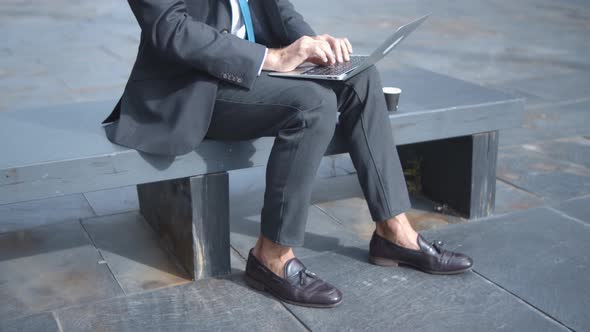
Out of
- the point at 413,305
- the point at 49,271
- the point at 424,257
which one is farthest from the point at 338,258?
the point at 49,271

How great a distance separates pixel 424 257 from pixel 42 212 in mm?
1809

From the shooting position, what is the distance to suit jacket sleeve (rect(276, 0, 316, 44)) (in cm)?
322

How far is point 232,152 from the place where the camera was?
286cm

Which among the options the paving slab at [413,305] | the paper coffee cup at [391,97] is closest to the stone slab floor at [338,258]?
the paving slab at [413,305]

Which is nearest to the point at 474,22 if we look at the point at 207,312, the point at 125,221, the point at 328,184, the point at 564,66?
the point at 564,66

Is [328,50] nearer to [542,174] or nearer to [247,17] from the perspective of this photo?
[247,17]

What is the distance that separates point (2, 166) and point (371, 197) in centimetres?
132

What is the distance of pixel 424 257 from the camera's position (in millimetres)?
2982

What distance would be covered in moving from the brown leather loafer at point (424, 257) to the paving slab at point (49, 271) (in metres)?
1.03

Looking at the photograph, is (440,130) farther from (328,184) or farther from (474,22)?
(474,22)

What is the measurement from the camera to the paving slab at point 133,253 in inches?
117

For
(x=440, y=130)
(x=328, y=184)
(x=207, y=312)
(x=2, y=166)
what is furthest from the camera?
(x=328, y=184)

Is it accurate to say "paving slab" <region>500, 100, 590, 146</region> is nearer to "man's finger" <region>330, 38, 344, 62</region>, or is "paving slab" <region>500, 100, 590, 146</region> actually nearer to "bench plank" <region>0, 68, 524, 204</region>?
"bench plank" <region>0, 68, 524, 204</region>

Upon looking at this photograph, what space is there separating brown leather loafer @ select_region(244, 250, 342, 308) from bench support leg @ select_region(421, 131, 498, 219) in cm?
103
